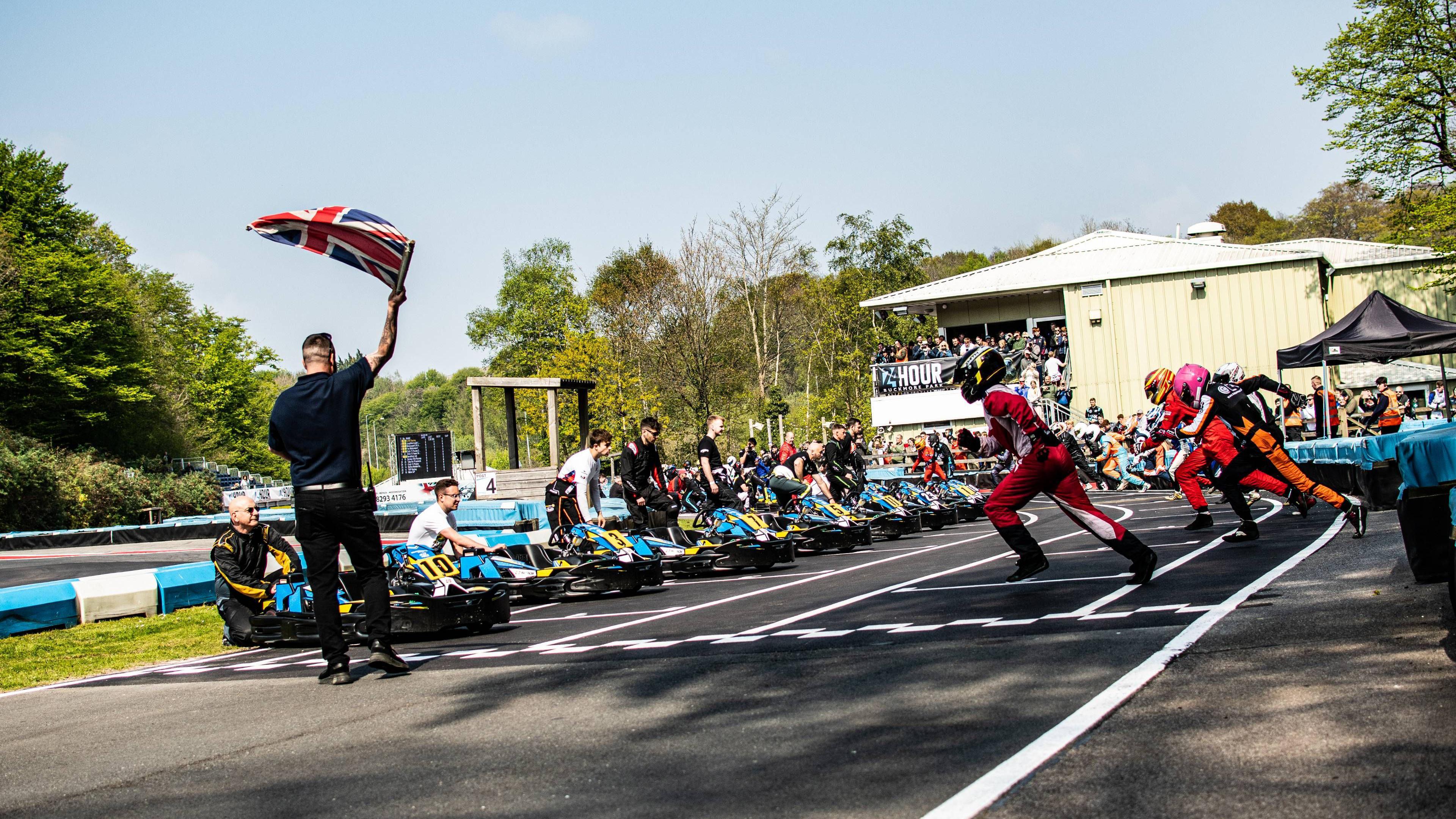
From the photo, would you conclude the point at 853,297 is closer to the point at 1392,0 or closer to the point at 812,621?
the point at 1392,0

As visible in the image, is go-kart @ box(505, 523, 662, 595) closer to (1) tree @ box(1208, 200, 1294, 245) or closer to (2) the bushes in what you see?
(2) the bushes

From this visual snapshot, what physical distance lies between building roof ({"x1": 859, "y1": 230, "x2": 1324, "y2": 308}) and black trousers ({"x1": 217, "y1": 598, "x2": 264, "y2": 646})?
117 feet

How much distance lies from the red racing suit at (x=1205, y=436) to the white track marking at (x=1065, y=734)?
6.35 meters

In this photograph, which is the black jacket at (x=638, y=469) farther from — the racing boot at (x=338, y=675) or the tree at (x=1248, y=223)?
the tree at (x=1248, y=223)

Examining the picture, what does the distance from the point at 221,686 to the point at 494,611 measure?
2.39 metres

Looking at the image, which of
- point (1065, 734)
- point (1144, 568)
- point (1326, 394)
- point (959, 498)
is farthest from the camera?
point (959, 498)

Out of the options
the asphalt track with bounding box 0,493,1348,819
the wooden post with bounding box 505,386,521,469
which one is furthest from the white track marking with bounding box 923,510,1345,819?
the wooden post with bounding box 505,386,521,469

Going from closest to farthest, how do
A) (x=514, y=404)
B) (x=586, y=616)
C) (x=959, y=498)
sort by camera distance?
(x=586, y=616) → (x=959, y=498) → (x=514, y=404)

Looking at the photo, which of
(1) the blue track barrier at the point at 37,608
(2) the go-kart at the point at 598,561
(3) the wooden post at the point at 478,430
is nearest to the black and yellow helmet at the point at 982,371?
(2) the go-kart at the point at 598,561

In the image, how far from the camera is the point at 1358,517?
10734 mm

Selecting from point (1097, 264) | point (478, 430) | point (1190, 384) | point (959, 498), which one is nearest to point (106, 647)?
point (1190, 384)

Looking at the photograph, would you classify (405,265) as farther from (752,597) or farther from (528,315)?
(528,315)

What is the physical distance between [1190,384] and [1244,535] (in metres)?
2.43

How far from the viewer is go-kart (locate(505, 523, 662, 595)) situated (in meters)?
11.8
